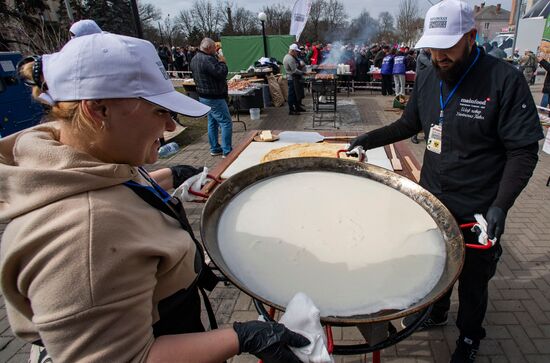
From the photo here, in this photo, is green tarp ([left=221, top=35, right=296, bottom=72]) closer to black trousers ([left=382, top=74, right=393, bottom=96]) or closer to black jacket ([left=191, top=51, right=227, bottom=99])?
black trousers ([left=382, top=74, right=393, bottom=96])

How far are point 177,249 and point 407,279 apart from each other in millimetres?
912

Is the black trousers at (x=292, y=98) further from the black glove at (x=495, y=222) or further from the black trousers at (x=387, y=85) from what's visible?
the black glove at (x=495, y=222)

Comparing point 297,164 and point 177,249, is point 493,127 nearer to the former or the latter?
point 297,164

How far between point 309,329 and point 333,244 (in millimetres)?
495

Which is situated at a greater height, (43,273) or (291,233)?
(43,273)

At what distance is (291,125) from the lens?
869 cm

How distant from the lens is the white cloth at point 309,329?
100 centimetres

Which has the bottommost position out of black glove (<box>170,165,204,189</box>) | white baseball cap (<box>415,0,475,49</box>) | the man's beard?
black glove (<box>170,165,204,189</box>)

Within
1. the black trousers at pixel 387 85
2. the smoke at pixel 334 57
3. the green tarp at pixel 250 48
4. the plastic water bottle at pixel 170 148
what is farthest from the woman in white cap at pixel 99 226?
the smoke at pixel 334 57

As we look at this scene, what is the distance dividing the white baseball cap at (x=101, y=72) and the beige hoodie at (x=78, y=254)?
0.16 meters

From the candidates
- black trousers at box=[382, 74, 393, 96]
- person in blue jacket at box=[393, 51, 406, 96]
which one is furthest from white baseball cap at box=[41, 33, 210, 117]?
black trousers at box=[382, 74, 393, 96]

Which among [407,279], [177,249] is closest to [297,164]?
[407,279]

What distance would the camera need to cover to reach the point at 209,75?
5625 millimetres

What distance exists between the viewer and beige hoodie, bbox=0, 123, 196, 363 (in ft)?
2.32
